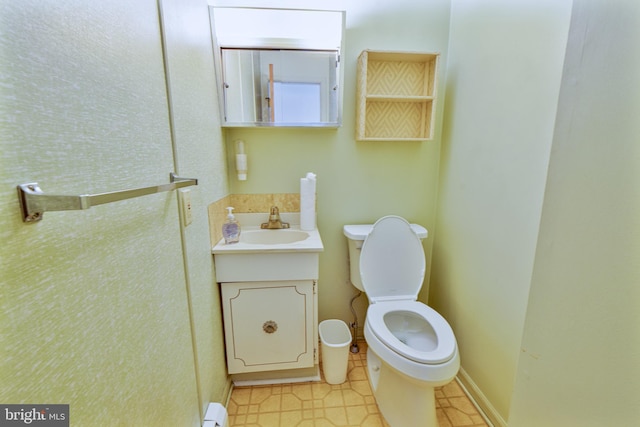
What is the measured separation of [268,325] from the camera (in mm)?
1408

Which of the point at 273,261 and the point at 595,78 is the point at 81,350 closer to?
the point at 273,261

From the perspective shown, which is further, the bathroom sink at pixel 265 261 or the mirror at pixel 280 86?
the mirror at pixel 280 86

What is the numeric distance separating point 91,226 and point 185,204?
1.39 feet

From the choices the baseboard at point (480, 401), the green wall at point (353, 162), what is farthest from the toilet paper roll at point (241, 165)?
the baseboard at point (480, 401)

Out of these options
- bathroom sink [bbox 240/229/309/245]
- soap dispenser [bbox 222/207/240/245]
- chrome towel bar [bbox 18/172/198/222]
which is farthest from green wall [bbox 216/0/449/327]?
chrome towel bar [bbox 18/172/198/222]

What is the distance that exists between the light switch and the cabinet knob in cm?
71

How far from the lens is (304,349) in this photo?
146cm

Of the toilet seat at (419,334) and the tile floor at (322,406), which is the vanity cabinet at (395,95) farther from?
the tile floor at (322,406)

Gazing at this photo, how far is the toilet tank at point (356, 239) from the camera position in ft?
5.08

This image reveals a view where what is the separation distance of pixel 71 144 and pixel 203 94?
0.80m

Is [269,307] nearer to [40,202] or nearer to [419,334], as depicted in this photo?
[419,334]

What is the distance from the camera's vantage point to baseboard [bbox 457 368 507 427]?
1241 mm

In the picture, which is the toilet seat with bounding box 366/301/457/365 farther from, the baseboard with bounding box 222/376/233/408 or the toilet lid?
the baseboard with bounding box 222/376/233/408

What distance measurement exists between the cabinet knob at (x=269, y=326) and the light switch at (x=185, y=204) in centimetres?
71
